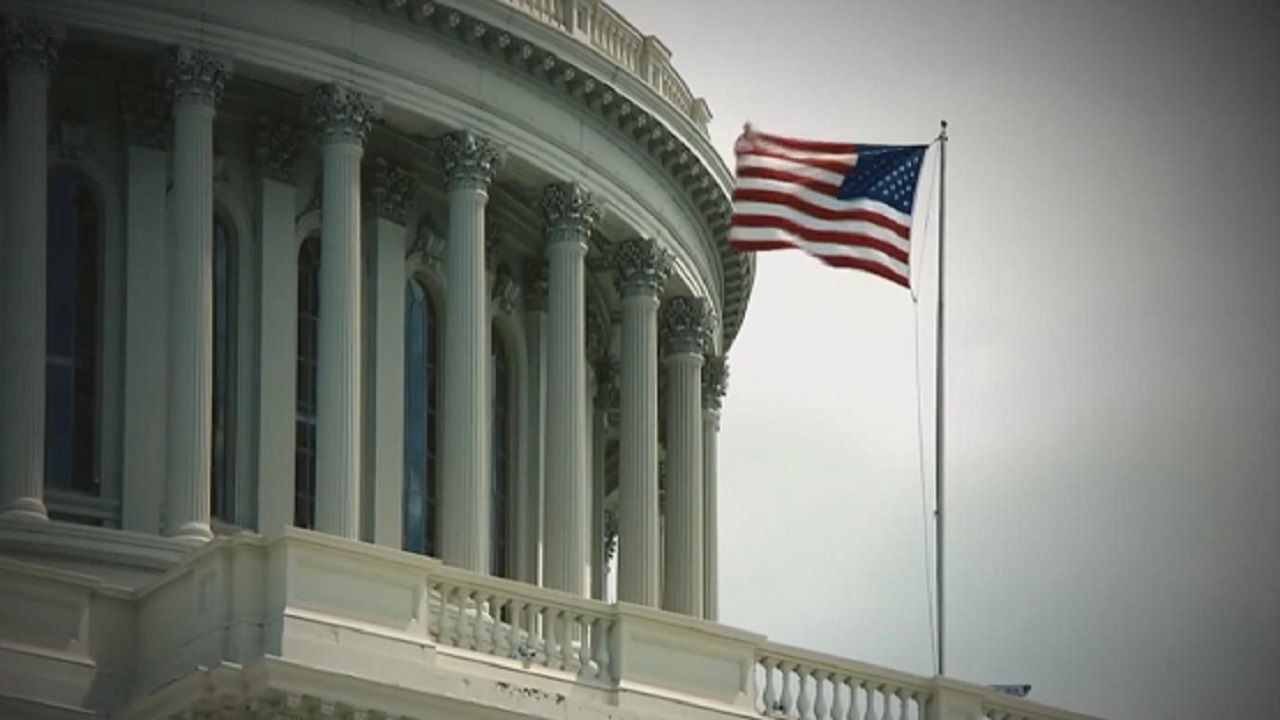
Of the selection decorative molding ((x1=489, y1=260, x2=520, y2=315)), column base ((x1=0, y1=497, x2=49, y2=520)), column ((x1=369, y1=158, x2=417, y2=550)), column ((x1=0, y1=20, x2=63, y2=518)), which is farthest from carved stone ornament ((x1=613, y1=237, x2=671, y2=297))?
column base ((x1=0, y1=497, x2=49, y2=520))

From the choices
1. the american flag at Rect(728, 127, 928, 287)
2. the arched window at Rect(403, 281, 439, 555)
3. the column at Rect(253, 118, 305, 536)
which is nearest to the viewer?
the american flag at Rect(728, 127, 928, 287)

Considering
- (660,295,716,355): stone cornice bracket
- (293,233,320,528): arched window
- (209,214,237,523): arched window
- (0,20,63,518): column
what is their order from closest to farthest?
1. (0,20,63,518): column
2. (209,214,237,523): arched window
3. (293,233,320,528): arched window
4. (660,295,716,355): stone cornice bracket

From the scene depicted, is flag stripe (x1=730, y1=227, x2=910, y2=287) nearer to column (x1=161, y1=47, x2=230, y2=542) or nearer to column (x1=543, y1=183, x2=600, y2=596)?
column (x1=543, y1=183, x2=600, y2=596)

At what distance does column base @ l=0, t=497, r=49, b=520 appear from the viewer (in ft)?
224

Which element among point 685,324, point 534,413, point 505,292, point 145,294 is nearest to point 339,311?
point 145,294

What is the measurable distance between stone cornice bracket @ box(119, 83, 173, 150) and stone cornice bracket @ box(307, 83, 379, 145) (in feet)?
7.22

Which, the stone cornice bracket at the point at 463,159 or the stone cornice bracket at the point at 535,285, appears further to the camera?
the stone cornice bracket at the point at 535,285

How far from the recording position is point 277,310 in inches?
2928

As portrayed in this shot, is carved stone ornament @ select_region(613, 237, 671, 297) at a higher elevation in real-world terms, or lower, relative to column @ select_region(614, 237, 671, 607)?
higher

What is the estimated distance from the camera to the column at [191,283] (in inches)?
2773

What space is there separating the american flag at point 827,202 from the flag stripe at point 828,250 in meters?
0.01

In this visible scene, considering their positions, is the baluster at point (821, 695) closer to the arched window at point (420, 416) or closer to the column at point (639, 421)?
the arched window at point (420, 416)

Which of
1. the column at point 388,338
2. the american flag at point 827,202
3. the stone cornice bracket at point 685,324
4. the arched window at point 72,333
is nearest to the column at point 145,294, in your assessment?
the arched window at point 72,333

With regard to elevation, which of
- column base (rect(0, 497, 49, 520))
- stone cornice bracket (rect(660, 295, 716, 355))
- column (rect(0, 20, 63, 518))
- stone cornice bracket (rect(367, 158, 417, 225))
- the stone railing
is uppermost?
the stone railing
